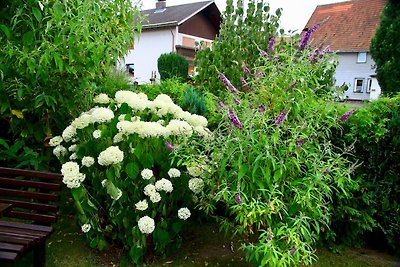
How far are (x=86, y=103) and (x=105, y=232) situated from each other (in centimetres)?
137

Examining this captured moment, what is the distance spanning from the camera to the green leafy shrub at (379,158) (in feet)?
10.6

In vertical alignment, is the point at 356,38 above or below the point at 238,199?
above

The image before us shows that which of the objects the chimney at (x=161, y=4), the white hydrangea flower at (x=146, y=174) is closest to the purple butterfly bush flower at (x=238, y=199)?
the white hydrangea flower at (x=146, y=174)

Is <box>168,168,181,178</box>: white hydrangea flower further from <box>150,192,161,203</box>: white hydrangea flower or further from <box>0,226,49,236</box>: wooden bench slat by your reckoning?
<box>0,226,49,236</box>: wooden bench slat

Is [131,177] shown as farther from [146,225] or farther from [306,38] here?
[306,38]

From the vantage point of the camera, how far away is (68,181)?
274 cm

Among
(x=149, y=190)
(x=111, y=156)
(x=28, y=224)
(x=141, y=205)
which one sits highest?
(x=111, y=156)

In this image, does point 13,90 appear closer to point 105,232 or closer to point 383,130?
point 105,232

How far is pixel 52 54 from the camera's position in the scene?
310 centimetres

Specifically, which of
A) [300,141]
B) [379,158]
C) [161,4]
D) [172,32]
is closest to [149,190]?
Answer: [300,141]

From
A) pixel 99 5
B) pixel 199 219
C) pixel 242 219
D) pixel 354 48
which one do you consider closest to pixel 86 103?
pixel 99 5

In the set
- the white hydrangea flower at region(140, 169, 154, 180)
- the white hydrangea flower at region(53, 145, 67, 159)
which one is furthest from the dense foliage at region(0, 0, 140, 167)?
the white hydrangea flower at region(140, 169, 154, 180)

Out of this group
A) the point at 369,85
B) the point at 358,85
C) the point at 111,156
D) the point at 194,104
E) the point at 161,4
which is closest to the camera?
the point at 111,156

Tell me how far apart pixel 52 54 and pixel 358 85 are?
25.8 meters
